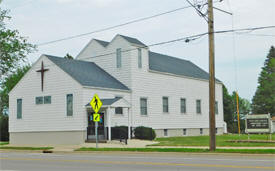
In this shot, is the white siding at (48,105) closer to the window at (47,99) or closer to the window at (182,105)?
the window at (47,99)

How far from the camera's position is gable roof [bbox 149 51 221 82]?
132ft

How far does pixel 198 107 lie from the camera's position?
44438 millimetres

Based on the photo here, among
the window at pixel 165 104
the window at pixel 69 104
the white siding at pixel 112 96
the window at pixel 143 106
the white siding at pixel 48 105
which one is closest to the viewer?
the white siding at pixel 112 96

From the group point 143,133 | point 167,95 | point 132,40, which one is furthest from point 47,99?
point 167,95

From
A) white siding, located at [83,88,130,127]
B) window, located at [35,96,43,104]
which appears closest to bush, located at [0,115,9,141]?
window, located at [35,96,43,104]

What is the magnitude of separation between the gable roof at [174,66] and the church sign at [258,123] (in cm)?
1307

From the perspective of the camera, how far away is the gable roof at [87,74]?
3271 cm

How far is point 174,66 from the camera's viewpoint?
143 feet

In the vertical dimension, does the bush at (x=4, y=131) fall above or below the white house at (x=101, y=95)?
below

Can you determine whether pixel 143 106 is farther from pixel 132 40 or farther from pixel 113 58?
pixel 132 40

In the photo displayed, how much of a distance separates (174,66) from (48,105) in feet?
50.6

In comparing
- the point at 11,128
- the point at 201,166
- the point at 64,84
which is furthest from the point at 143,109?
the point at 201,166

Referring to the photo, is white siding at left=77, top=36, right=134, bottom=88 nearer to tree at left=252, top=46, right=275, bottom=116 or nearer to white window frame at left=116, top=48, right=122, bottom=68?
white window frame at left=116, top=48, right=122, bottom=68

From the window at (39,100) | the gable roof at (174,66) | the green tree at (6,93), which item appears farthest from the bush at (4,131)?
the gable roof at (174,66)
